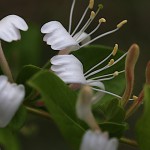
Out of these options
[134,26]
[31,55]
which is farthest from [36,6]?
[31,55]

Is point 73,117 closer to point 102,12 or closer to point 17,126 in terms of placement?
point 17,126

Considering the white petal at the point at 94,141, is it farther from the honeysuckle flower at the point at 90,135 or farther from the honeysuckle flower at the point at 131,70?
the honeysuckle flower at the point at 131,70

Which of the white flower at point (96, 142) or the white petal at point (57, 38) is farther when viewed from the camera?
the white petal at point (57, 38)

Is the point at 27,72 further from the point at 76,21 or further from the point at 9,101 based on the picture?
the point at 76,21

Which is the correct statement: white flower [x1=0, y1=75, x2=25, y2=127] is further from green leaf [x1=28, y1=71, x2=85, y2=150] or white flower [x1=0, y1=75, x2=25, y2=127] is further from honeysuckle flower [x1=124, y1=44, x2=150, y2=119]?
honeysuckle flower [x1=124, y1=44, x2=150, y2=119]

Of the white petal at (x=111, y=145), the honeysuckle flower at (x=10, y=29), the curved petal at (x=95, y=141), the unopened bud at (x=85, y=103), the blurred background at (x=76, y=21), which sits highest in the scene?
the honeysuckle flower at (x=10, y=29)

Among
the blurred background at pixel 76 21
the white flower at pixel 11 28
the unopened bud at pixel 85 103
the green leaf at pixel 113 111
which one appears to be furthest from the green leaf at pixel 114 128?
the blurred background at pixel 76 21
